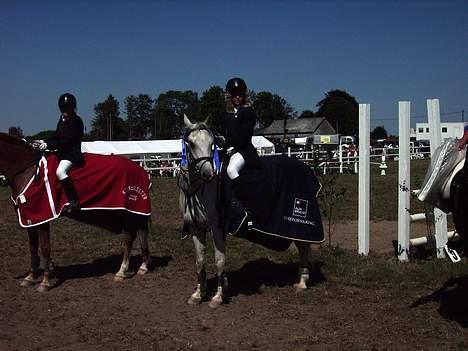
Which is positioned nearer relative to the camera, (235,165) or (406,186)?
(235,165)

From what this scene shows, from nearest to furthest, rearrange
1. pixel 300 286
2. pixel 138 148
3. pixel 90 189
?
pixel 300 286
pixel 90 189
pixel 138 148

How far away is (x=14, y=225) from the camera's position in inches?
503

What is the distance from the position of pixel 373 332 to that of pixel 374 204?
10034 millimetres

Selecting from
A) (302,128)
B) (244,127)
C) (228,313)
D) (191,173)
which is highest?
(302,128)

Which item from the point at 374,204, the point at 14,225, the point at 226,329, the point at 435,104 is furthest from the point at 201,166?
the point at 374,204

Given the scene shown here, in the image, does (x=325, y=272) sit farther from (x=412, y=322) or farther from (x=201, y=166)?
(x=201, y=166)

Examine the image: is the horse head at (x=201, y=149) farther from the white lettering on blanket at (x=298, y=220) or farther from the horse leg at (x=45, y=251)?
the horse leg at (x=45, y=251)

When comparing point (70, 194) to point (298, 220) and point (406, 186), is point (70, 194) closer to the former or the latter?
point (298, 220)

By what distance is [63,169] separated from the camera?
727 centimetres

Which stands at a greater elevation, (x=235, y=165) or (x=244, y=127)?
(x=244, y=127)

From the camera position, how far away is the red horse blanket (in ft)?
23.5

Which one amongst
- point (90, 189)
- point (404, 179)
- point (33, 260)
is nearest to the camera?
point (90, 189)

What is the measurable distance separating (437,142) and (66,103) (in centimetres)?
562

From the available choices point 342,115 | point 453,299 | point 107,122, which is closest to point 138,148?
point 453,299
